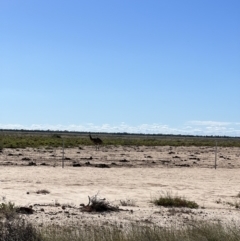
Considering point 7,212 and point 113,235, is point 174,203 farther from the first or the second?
point 113,235

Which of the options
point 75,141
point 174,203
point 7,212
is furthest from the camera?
point 75,141

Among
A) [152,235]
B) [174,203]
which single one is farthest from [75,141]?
[152,235]

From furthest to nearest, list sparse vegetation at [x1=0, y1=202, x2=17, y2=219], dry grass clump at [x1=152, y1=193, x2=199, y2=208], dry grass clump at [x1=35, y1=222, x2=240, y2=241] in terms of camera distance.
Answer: dry grass clump at [x1=152, y1=193, x2=199, y2=208], sparse vegetation at [x1=0, y1=202, x2=17, y2=219], dry grass clump at [x1=35, y1=222, x2=240, y2=241]

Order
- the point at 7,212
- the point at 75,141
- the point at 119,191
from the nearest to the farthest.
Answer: the point at 7,212, the point at 119,191, the point at 75,141

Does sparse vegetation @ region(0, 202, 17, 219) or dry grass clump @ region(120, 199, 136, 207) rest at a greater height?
sparse vegetation @ region(0, 202, 17, 219)

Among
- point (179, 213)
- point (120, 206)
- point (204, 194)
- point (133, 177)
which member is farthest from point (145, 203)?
point (133, 177)

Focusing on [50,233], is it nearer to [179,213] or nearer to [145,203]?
[179,213]

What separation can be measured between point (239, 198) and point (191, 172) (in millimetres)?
10925

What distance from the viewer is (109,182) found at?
22.6 m

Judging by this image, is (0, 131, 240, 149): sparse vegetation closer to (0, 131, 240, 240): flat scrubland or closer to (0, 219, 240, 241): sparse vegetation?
(0, 131, 240, 240): flat scrubland

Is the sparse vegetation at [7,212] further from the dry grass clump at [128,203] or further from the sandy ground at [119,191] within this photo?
the dry grass clump at [128,203]

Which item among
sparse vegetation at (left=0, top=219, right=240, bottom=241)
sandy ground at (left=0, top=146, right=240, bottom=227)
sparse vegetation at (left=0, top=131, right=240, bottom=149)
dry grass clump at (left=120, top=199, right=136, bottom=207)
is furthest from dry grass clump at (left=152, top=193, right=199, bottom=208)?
sparse vegetation at (left=0, top=131, right=240, bottom=149)

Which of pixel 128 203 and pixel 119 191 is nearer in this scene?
pixel 128 203

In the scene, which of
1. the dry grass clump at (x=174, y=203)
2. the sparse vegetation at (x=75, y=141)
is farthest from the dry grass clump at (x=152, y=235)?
the sparse vegetation at (x=75, y=141)
